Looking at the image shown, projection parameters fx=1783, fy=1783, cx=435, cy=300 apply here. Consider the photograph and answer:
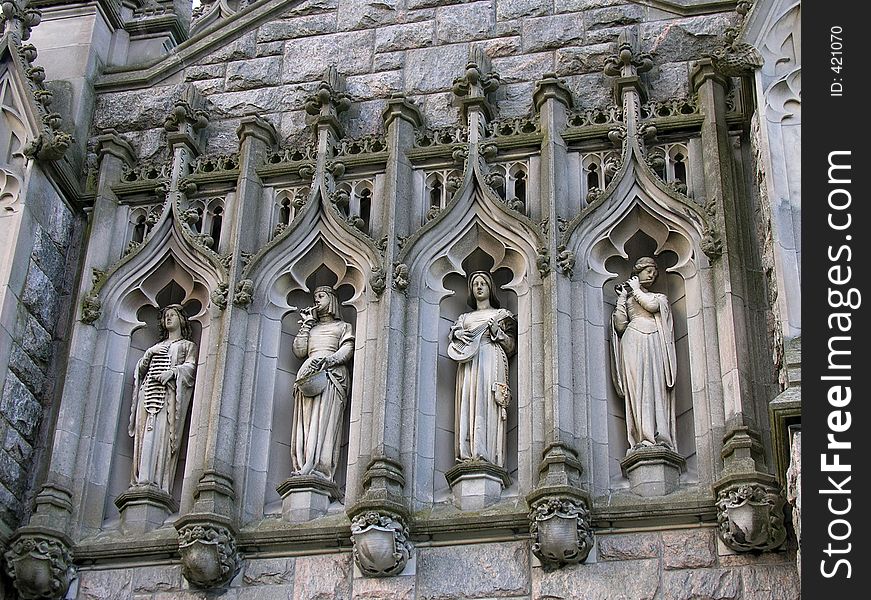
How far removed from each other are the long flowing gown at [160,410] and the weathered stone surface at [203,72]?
121 inches

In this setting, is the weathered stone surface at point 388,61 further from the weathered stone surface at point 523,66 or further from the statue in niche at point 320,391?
the statue in niche at point 320,391

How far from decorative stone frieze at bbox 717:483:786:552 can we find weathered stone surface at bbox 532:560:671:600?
0.59 m

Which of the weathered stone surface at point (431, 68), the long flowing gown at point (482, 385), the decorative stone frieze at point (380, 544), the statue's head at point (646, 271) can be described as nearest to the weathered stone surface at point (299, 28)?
the weathered stone surface at point (431, 68)

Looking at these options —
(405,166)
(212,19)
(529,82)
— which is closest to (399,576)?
(405,166)

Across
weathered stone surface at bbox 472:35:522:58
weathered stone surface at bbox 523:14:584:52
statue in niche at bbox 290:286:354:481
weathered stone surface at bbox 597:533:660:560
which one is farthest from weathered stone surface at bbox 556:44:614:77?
weathered stone surface at bbox 597:533:660:560

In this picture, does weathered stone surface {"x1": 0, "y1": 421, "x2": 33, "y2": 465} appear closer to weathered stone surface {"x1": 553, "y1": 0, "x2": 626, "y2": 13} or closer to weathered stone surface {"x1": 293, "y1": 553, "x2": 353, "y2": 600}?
weathered stone surface {"x1": 293, "y1": 553, "x2": 353, "y2": 600}

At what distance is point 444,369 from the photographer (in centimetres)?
1410

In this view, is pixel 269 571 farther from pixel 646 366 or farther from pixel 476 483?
pixel 646 366

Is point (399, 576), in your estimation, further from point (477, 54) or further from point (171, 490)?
point (477, 54)

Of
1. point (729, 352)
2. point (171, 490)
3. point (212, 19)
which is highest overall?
point (212, 19)

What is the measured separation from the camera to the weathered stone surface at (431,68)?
52.4ft

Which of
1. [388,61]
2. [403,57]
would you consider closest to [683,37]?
[403,57]

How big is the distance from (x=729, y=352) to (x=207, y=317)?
4350 mm
